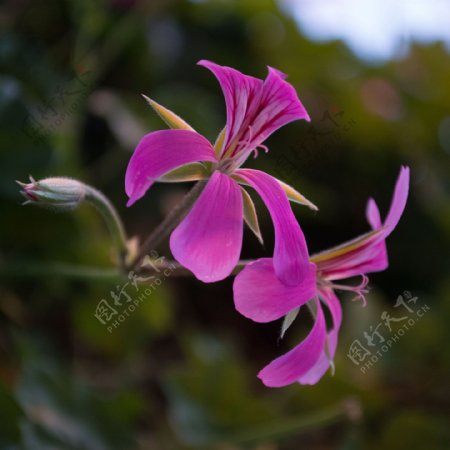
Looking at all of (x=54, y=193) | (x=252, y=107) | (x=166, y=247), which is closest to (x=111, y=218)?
(x=54, y=193)

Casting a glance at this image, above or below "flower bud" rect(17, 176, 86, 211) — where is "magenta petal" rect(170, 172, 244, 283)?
below

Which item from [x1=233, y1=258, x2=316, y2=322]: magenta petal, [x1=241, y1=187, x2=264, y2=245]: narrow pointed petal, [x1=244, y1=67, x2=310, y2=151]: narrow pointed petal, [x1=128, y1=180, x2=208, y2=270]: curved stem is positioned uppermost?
[x1=244, y1=67, x2=310, y2=151]: narrow pointed petal

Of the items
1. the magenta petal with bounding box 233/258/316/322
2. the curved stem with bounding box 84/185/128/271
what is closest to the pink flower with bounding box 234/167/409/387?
the magenta petal with bounding box 233/258/316/322

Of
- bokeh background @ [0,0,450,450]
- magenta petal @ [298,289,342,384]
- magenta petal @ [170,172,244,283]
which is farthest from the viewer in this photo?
bokeh background @ [0,0,450,450]

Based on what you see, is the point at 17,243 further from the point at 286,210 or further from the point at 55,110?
the point at 286,210

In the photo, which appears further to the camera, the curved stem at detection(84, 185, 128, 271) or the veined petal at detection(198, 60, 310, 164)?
the curved stem at detection(84, 185, 128, 271)

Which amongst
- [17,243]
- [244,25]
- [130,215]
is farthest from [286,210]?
[244,25]

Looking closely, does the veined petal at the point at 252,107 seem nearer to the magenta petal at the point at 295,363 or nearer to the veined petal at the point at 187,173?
the veined petal at the point at 187,173

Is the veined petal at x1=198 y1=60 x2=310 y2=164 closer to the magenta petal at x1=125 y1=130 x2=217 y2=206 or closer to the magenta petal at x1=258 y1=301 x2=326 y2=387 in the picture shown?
the magenta petal at x1=125 y1=130 x2=217 y2=206
